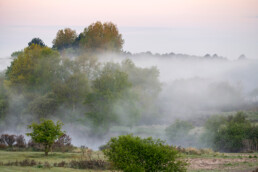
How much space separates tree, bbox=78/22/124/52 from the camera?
264 feet

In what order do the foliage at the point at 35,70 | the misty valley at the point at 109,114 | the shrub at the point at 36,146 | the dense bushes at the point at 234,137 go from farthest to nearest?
the foliage at the point at 35,70
the dense bushes at the point at 234,137
the shrub at the point at 36,146
the misty valley at the point at 109,114

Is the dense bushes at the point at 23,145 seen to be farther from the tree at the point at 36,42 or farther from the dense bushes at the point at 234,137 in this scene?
the tree at the point at 36,42

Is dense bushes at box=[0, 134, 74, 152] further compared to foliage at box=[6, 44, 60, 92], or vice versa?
foliage at box=[6, 44, 60, 92]

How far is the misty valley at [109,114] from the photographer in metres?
20.1

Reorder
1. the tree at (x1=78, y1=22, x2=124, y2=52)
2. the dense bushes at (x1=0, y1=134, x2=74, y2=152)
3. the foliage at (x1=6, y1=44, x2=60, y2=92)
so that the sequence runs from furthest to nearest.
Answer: the tree at (x1=78, y1=22, x2=124, y2=52) → the foliage at (x1=6, y1=44, x2=60, y2=92) → the dense bushes at (x1=0, y1=134, x2=74, y2=152)

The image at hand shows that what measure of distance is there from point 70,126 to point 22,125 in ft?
28.4

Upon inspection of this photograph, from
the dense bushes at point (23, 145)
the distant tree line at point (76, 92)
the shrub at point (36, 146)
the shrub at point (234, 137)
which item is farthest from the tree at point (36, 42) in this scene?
the shrub at point (234, 137)

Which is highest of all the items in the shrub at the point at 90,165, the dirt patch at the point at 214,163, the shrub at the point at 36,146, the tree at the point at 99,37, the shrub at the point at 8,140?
the tree at the point at 99,37

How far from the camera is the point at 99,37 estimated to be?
8100 centimetres

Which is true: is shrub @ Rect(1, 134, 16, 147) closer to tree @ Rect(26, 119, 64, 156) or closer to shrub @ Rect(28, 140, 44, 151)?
shrub @ Rect(28, 140, 44, 151)

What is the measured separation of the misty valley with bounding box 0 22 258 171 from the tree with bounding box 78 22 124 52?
25 cm

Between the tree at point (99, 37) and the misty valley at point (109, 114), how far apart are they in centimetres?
25

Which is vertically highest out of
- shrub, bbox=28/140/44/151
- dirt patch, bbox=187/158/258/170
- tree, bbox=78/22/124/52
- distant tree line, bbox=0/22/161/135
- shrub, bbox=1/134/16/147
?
tree, bbox=78/22/124/52

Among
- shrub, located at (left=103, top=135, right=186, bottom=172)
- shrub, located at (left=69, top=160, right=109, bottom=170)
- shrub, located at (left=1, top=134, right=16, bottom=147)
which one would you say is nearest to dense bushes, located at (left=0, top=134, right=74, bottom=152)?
shrub, located at (left=1, top=134, right=16, bottom=147)
